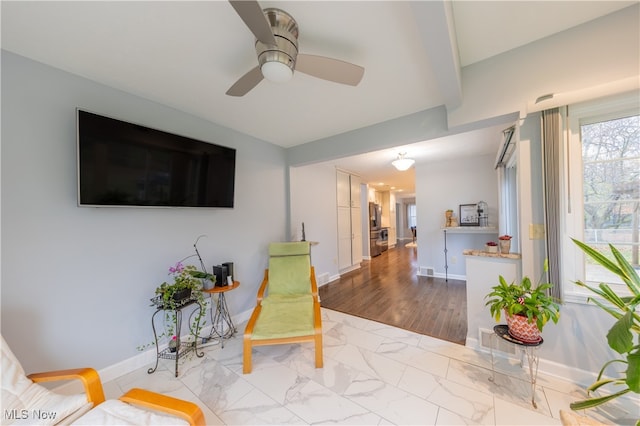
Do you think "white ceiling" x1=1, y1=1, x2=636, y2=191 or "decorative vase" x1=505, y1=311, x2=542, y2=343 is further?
"decorative vase" x1=505, y1=311, x2=542, y2=343

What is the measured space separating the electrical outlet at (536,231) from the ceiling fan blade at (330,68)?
1.79 m

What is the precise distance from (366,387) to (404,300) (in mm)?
1930

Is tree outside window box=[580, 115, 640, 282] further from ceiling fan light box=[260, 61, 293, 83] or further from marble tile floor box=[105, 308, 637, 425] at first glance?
ceiling fan light box=[260, 61, 293, 83]

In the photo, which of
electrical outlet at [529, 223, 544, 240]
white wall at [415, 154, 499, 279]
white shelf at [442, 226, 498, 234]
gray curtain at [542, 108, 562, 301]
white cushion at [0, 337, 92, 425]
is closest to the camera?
white cushion at [0, 337, 92, 425]

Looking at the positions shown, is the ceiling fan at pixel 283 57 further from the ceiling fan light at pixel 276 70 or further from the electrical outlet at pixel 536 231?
the electrical outlet at pixel 536 231

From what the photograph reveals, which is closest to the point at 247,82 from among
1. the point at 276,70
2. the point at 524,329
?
the point at 276,70

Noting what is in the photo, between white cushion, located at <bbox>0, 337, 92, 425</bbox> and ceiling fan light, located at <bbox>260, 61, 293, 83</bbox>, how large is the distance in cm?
206

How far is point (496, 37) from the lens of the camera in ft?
5.09

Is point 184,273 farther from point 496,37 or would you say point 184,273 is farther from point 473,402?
point 496,37

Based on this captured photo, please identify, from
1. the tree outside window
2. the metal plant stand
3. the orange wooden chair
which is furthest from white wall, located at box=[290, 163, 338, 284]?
the tree outside window

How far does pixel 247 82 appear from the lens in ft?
5.04

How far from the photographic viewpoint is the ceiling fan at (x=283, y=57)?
112cm

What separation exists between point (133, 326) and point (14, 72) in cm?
208

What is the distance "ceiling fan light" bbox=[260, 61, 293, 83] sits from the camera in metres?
1.25
